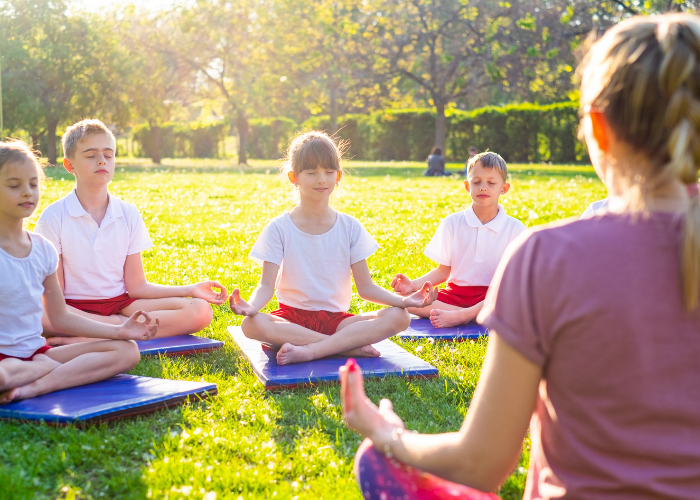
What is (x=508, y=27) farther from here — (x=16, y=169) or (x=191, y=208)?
(x=16, y=169)

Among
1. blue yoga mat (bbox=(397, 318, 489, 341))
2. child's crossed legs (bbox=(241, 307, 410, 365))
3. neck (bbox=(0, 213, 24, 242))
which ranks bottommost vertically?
blue yoga mat (bbox=(397, 318, 489, 341))

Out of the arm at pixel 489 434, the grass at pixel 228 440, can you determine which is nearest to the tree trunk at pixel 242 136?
the grass at pixel 228 440

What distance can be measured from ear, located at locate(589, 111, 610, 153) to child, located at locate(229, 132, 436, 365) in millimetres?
2612

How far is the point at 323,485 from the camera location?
2727 mm

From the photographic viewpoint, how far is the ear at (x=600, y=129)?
150cm

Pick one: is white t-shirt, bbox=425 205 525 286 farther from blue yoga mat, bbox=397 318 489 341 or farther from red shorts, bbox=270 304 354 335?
red shorts, bbox=270 304 354 335

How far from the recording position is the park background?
296cm

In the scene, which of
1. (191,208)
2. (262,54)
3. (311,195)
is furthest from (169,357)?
(262,54)

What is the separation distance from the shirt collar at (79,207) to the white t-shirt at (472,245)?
2.35 metres

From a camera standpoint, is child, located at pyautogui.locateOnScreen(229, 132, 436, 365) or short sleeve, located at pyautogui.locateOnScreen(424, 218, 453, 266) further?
short sleeve, located at pyautogui.locateOnScreen(424, 218, 453, 266)

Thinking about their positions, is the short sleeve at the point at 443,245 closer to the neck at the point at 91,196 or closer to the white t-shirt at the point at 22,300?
the neck at the point at 91,196

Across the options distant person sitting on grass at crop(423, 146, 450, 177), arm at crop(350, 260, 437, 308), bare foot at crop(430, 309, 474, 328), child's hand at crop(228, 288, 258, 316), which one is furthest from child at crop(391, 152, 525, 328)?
distant person sitting on grass at crop(423, 146, 450, 177)

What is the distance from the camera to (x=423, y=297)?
4141mm

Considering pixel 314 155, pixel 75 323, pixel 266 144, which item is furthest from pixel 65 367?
pixel 266 144
